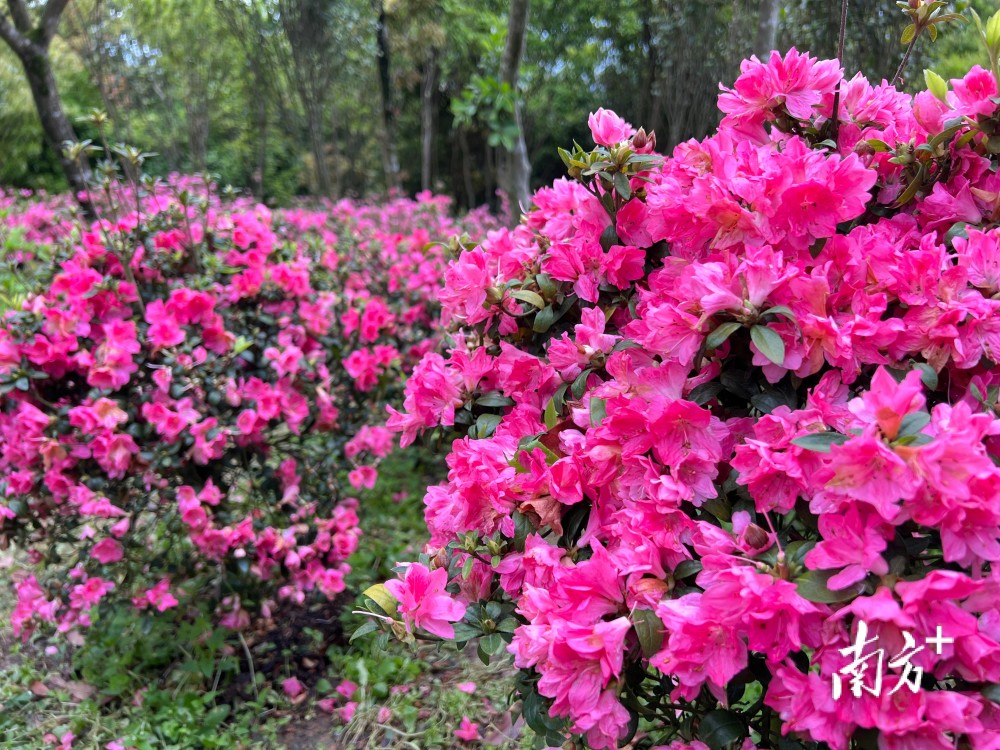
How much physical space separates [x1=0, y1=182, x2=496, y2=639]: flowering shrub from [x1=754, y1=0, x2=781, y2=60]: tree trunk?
1861 millimetres

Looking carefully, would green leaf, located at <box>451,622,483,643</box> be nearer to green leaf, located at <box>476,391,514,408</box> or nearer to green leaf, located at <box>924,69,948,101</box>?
green leaf, located at <box>476,391,514,408</box>

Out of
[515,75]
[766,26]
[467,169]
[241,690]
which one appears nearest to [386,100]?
[467,169]

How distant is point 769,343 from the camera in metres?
0.81

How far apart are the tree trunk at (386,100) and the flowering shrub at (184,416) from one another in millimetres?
8245

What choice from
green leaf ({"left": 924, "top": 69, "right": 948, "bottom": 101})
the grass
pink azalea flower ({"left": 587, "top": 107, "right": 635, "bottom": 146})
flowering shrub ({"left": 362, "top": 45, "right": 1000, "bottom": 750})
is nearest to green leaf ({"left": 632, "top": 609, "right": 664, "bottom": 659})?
flowering shrub ({"left": 362, "top": 45, "right": 1000, "bottom": 750})

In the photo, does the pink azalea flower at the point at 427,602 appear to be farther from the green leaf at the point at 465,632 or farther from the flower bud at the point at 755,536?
the flower bud at the point at 755,536

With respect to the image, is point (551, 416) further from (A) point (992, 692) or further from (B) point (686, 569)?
(A) point (992, 692)

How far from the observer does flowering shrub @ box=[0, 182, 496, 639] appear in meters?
2.07

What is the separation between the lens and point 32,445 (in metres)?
2.05

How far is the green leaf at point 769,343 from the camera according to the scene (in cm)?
80

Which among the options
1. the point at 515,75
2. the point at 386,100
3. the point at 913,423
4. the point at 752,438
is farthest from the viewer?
the point at 386,100

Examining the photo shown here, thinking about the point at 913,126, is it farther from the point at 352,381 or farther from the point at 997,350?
the point at 352,381

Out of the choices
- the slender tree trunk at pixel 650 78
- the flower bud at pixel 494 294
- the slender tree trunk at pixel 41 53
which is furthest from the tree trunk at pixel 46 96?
the slender tree trunk at pixel 650 78

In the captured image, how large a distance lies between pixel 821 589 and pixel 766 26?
9.29 feet
